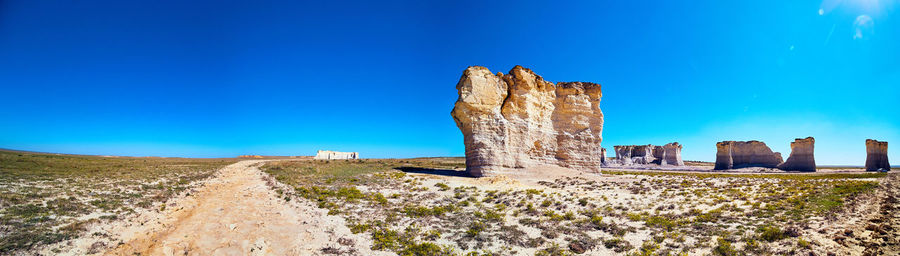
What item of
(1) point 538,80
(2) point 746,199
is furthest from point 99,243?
(1) point 538,80

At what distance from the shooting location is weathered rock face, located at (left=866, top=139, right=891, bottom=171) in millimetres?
35528

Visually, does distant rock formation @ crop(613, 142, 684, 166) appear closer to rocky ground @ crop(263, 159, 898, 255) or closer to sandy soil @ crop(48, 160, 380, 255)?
rocky ground @ crop(263, 159, 898, 255)

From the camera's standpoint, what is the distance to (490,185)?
59.3 ft

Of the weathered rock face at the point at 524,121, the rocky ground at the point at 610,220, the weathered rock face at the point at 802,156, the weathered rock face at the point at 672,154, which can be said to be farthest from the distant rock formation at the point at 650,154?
the rocky ground at the point at 610,220

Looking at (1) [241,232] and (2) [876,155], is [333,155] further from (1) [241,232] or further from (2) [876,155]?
(2) [876,155]

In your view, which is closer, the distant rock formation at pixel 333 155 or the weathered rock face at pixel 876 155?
the weathered rock face at pixel 876 155

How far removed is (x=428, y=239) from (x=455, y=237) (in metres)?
0.80

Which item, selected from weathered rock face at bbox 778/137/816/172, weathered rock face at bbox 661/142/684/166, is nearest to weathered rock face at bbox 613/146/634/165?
weathered rock face at bbox 661/142/684/166

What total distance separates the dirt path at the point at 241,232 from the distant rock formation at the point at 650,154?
60112 millimetres

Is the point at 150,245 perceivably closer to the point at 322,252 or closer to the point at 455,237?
the point at 322,252

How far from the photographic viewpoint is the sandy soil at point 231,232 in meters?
7.99

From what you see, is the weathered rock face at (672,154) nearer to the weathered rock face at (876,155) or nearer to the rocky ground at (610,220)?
the weathered rock face at (876,155)

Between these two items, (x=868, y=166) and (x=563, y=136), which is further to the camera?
(x=868, y=166)

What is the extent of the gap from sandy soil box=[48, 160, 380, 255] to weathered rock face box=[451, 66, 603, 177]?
12086 millimetres
